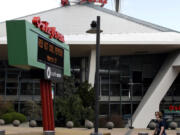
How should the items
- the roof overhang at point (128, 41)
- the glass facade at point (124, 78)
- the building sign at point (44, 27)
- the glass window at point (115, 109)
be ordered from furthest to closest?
the glass facade at point (124, 78), the glass window at point (115, 109), the roof overhang at point (128, 41), the building sign at point (44, 27)

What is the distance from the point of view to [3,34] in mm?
38875

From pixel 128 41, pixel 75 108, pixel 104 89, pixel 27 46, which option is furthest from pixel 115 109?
pixel 27 46

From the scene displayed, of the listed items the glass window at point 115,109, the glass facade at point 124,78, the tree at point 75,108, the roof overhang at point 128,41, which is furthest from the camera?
the glass facade at point 124,78

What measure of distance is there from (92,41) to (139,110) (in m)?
10.2

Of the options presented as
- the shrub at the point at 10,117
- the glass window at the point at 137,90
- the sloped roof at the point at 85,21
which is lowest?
the shrub at the point at 10,117

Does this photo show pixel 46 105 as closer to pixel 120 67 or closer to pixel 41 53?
pixel 41 53

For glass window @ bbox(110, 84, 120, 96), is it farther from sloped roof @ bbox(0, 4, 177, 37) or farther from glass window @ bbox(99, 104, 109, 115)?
sloped roof @ bbox(0, 4, 177, 37)

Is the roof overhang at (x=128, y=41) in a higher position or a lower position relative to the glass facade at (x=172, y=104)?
higher

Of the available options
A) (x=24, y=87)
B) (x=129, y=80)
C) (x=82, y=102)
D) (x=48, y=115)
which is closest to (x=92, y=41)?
(x=82, y=102)

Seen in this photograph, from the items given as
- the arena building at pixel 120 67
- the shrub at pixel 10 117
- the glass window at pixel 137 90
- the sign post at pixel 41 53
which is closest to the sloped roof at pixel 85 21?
the arena building at pixel 120 67

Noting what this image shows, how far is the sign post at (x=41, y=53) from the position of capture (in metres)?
13.9

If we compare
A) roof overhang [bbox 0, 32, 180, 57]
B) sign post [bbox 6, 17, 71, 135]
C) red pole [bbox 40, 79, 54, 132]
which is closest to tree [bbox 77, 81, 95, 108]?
roof overhang [bbox 0, 32, 180, 57]

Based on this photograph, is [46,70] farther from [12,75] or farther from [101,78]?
[12,75]

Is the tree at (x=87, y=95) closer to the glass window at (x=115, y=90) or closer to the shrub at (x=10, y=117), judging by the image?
the shrub at (x=10, y=117)
